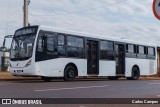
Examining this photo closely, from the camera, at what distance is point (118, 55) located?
2659 centimetres

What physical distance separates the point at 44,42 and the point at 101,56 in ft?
17.0

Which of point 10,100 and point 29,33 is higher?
point 29,33

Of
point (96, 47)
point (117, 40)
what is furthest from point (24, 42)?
point (117, 40)

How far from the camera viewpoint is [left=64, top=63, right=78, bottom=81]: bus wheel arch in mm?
21844

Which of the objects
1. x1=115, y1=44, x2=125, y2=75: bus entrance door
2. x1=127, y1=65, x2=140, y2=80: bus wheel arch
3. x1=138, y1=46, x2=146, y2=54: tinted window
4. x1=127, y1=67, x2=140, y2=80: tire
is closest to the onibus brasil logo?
x1=115, y1=44, x2=125, y2=75: bus entrance door

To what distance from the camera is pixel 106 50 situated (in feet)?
82.4

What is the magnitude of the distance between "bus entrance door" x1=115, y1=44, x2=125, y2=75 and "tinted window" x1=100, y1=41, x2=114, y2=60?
0.70 m

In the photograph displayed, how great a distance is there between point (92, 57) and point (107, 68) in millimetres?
1706

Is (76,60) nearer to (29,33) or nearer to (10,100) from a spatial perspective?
(29,33)

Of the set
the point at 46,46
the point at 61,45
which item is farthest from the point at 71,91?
the point at 61,45

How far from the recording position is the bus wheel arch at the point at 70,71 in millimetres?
21844

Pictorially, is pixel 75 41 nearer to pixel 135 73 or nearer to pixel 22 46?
pixel 22 46

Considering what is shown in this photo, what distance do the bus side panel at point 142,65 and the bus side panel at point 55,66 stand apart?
19.0ft

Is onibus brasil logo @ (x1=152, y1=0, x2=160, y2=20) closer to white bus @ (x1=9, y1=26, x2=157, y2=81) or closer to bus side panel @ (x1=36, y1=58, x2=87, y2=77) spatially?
white bus @ (x1=9, y1=26, x2=157, y2=81)
